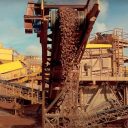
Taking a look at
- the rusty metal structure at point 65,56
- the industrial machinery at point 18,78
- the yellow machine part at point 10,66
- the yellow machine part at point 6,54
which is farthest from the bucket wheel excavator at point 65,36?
the yellow machine part at point 6,54

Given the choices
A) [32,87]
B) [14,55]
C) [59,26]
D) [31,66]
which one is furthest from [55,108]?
[14,55]

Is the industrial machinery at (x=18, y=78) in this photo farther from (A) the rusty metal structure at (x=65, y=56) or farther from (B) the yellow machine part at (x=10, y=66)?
(A) the rusty metal structure at (x=65, y=56)

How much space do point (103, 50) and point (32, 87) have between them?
7879 mm

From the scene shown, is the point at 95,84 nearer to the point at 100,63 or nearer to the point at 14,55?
the point at 100,63

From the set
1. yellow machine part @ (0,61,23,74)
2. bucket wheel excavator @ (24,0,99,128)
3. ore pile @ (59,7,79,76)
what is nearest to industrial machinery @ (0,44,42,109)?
yellow machine part @ (0,61,23,74)

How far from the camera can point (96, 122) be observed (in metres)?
22.4

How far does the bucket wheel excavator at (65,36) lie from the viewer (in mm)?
14984

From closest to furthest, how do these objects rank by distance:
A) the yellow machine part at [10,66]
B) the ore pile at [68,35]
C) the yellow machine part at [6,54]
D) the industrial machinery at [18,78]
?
the ore pile at [68,35] → the industrial machinery at [18,78] → the yellow machine part at [10,66] → the yellow machine part at [6,54]

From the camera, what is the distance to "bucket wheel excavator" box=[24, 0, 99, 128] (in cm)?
1498

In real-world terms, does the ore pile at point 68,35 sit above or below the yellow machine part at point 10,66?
above

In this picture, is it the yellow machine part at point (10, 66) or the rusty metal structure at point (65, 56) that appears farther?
the yellow machine part at point (10, 66)

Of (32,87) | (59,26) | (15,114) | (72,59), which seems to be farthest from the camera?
(32,87)

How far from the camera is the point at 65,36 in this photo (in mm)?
15180

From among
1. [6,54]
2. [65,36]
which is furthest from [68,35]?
[6,54]
